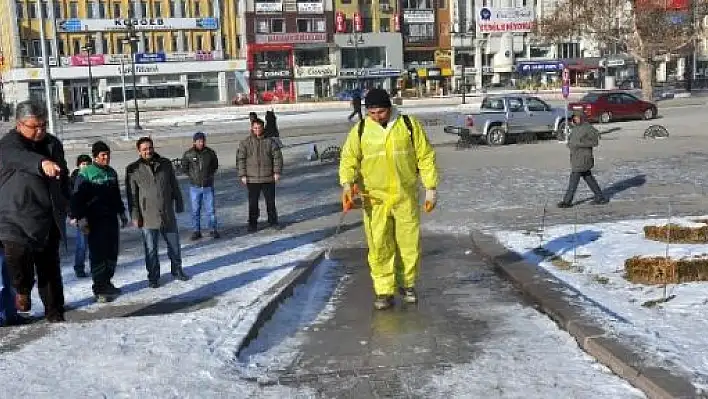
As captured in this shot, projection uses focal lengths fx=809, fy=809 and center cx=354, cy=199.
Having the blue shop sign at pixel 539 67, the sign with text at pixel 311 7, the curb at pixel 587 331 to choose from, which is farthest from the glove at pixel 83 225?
the blue shop sign at pixel 539 67

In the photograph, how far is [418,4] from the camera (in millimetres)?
89562

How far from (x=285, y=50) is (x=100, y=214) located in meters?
75.5

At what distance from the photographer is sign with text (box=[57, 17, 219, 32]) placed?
76.8 m

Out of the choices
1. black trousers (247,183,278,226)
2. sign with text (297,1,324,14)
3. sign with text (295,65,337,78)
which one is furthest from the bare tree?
sign with text (297,1,324,14)

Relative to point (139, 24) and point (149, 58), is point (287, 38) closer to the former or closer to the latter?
point (149, 58)

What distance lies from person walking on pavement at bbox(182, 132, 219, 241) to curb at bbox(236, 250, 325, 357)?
9.30ft

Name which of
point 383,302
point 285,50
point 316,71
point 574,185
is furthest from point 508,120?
point 285,50

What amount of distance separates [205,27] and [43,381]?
261 ft

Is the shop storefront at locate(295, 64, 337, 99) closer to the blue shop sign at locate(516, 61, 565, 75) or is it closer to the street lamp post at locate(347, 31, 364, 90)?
the street lamp post at locate(347, 31, 364, 90)

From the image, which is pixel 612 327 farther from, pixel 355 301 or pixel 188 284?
pixel 188 284

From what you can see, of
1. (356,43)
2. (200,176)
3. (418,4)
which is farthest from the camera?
(418,4)

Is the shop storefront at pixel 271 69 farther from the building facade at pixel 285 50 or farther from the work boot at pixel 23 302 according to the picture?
the work boot at pixel 23 302

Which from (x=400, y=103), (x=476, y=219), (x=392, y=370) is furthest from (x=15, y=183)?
(x=400, y=103)

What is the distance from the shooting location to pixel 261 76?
267 feet
